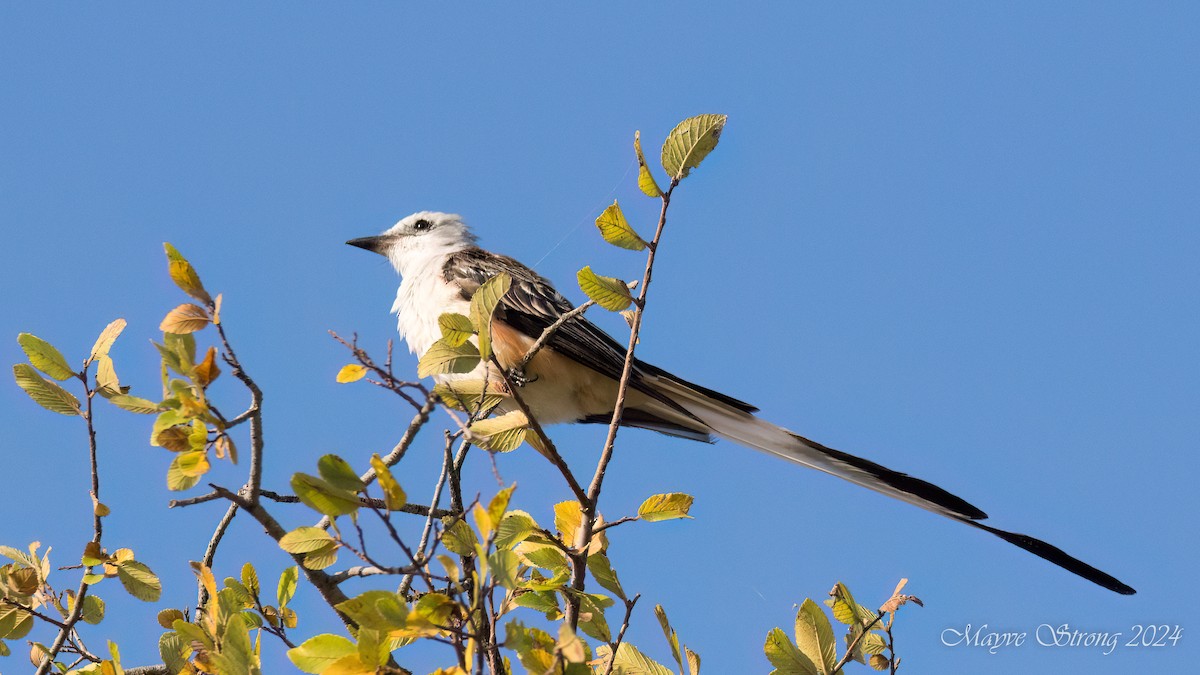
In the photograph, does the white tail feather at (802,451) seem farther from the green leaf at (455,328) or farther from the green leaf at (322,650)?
the green leaf at (322,650)

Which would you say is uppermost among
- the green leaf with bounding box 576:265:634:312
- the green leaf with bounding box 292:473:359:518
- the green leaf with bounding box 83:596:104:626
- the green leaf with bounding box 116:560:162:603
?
the green leaf with bounding box 576:265:634:312

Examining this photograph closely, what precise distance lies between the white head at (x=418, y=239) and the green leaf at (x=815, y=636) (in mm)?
3671

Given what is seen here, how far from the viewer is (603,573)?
9.61 ft

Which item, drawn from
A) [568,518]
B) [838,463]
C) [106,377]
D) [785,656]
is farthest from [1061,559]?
[106,377]

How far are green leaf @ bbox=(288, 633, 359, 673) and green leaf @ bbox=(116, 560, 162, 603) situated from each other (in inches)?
31.5

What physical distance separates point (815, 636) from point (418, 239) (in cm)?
408

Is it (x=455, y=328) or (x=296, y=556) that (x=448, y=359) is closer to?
(x=455, y=328)

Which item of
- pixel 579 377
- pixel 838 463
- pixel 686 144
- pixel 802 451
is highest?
pixel 579 377

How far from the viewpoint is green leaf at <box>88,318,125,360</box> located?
2820mm

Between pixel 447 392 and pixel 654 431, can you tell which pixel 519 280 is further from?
pixel 447 392

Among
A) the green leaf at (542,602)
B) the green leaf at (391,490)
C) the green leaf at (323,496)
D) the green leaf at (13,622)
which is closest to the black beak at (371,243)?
the green leaf at (13,622)

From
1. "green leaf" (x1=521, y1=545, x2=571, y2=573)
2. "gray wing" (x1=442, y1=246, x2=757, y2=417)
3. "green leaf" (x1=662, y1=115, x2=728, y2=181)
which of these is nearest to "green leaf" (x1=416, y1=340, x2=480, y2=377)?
"green leaf" (x1=521, y1=545, x2=571, y2=573)

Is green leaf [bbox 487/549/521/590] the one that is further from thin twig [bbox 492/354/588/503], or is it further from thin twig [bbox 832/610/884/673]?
thin twig [bbox 832/610/884/673]

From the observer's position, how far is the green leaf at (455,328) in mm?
2508
